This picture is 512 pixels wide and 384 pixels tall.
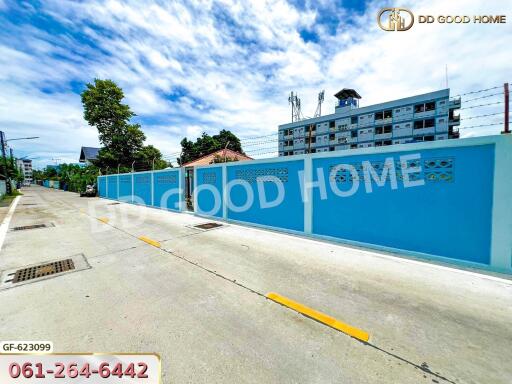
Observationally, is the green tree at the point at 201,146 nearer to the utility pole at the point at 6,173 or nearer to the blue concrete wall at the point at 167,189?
the utility pole at the point at 6,173

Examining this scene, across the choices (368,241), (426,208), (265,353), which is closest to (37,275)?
(265,353)

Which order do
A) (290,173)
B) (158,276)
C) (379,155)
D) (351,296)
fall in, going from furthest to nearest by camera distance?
(290,173) < (379,155) < (158,276) < (351,296)

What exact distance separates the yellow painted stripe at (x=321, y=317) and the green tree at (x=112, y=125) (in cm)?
3005

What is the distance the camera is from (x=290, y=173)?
7141 mm

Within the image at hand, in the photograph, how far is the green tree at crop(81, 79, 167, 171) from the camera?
89.2 ft

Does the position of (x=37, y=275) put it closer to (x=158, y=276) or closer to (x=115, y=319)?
(x=158, y=276)

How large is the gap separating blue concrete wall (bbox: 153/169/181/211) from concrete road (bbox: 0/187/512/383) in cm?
722

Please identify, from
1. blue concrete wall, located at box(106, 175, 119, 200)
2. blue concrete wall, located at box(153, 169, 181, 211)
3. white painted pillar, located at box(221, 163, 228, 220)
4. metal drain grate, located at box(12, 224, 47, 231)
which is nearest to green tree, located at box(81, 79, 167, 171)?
blue concrete wall, located at box(106, 175, 119, 200)

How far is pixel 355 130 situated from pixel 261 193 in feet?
126

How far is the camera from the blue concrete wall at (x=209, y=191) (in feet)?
32.3

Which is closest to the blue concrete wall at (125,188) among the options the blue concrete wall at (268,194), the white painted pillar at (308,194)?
the blue concrete wall at (268,194)

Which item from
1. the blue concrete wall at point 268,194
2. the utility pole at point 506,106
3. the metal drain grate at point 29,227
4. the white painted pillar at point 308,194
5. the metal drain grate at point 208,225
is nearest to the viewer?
the utility pole at point 506,106

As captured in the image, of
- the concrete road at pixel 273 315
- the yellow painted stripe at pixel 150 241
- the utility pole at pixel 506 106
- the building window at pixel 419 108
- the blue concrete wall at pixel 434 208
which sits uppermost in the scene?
the building window at pixel 419 108

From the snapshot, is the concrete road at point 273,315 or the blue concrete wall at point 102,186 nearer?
the concrete road at point 273,315
